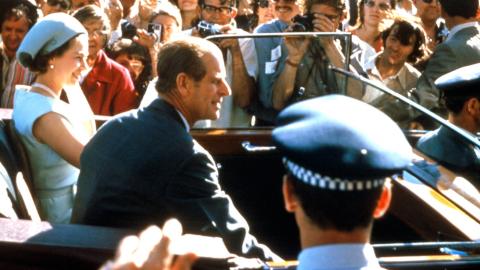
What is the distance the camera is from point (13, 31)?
598 cm

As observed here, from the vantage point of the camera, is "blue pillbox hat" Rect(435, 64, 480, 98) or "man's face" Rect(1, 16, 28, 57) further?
"man's face" Rect(1, 16, 28, 57)

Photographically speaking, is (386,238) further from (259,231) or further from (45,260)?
(45,260)

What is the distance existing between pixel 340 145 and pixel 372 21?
5.53 meters

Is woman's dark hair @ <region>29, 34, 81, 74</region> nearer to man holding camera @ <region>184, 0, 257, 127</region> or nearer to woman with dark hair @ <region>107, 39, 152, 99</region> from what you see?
man holding camera @ <region>184, 0, 257, 127</region>

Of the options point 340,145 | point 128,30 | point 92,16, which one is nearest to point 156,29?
point 128,30

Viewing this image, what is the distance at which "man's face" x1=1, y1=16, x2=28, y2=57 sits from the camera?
595 cm

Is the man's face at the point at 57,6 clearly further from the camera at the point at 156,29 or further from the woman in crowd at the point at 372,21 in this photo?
the woman in crowd at the point at 372,21

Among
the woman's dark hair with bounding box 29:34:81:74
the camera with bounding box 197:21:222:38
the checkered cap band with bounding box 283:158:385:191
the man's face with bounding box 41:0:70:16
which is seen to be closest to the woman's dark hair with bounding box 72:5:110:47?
the camera with bounding box 197:21:222:38

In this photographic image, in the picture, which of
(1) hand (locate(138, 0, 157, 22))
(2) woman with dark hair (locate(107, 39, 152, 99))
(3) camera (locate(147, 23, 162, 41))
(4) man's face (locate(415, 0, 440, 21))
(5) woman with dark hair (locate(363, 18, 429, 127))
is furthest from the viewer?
(4) man's face (locate(415, 0, 440, 21))

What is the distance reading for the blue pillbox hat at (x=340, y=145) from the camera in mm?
1941

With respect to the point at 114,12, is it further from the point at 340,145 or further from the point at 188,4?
the point at 340,145

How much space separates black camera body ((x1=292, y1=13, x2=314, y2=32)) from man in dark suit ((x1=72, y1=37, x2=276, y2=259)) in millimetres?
2077

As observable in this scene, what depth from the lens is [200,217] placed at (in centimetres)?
311

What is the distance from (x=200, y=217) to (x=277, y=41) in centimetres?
228
